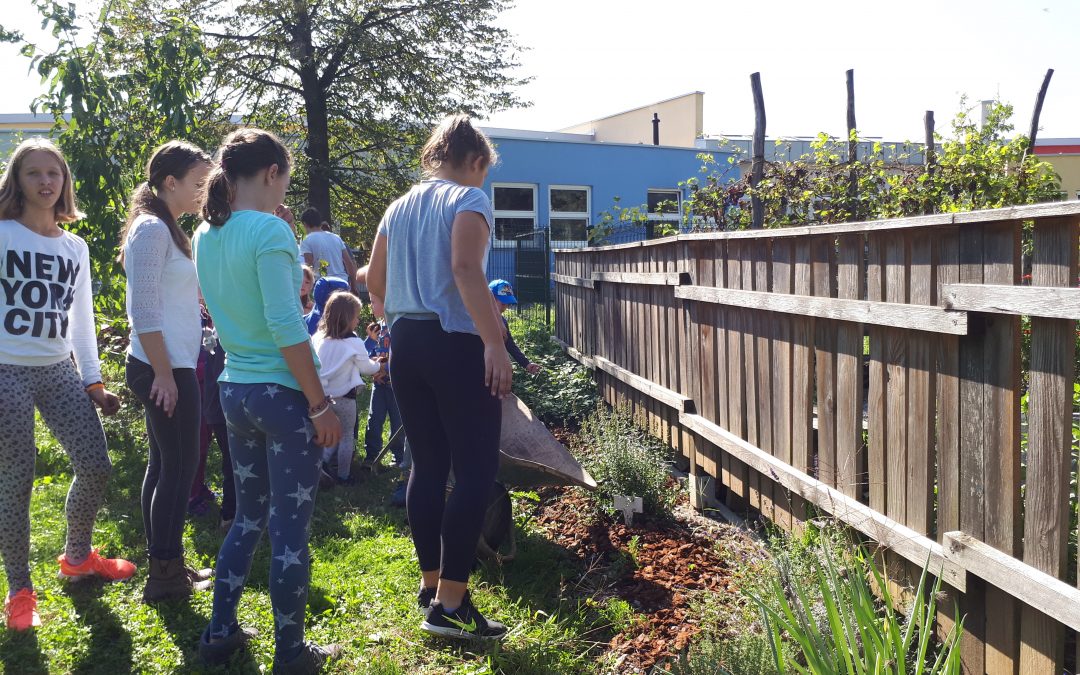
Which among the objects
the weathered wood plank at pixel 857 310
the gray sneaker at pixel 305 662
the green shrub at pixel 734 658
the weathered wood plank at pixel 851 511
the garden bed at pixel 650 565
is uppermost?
the weathered wood plank at pixel 857 310

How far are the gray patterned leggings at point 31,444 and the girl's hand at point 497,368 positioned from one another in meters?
1.73

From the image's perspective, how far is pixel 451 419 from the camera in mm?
3047

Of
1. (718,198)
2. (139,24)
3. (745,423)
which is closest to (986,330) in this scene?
(745,423)

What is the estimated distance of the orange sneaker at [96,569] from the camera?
3828mm

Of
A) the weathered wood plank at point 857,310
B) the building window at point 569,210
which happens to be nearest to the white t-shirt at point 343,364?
the weathered wood plank at point 857,310

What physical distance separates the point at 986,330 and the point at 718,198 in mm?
7121

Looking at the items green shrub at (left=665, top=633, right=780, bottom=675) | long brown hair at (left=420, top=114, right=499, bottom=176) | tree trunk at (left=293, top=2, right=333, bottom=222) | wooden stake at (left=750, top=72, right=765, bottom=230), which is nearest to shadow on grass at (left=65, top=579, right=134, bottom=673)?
green shrub at (left=665, top=633, right=780, bottom=675)

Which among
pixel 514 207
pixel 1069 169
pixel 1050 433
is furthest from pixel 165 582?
pixel 1069 169

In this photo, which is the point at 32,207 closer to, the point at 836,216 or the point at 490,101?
the point at 836,216

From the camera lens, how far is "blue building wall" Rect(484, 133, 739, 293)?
22094 millimetres

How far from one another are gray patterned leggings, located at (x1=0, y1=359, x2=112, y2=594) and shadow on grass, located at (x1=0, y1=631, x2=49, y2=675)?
203 millimetres

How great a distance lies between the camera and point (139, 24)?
A: 47.4 feet

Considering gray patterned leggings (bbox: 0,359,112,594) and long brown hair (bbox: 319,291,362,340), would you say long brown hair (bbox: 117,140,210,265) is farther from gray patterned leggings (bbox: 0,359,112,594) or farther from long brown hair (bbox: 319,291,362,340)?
long brown hair (bbox: 319,291,362,340)

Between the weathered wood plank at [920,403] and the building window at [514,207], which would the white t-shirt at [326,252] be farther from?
the building window at [514,207]
